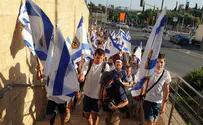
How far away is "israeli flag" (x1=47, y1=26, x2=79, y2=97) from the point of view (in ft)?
10.4

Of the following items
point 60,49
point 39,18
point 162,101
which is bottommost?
point 162,101

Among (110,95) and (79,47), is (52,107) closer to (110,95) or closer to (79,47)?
(110,95)

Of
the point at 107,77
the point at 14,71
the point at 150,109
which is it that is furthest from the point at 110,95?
the point at 14,71

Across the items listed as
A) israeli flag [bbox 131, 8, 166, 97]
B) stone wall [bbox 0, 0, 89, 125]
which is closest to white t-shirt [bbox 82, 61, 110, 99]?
israeli flag [bbox 131, 8, 166, 97]

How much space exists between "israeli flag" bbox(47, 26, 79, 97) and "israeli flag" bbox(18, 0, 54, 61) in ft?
1.48

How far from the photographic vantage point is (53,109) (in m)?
3.70

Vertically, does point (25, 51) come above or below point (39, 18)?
below

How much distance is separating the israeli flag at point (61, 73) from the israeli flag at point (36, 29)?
45 cm

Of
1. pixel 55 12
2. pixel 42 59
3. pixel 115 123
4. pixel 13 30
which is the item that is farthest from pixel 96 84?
pixel 55 12

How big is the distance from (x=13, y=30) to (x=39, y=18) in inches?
20.4

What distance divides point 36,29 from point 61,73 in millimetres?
946

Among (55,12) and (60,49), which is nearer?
(60,49)

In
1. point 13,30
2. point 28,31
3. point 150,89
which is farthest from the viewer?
point 150,89

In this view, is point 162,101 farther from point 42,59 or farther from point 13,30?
point 13,30
